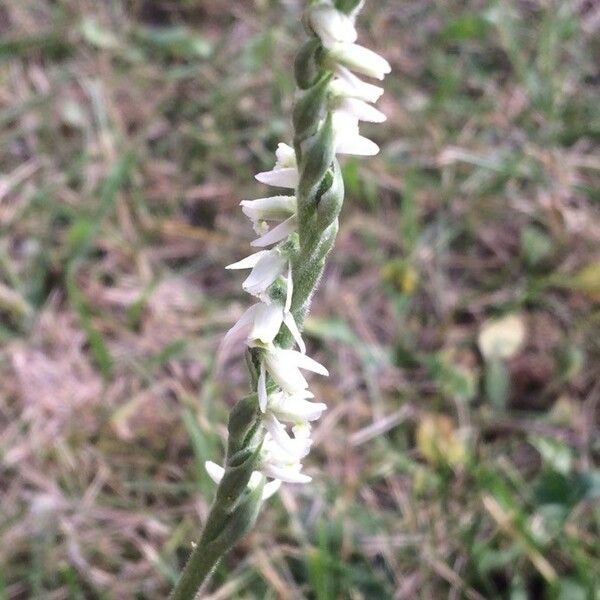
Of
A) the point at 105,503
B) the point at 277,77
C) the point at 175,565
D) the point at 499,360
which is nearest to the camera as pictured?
the point at 175,565

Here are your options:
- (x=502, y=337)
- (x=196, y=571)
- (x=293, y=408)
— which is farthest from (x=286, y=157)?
(x=502, y=337)

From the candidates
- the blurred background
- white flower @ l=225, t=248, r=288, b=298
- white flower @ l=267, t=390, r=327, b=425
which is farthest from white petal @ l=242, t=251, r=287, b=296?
the blurred background

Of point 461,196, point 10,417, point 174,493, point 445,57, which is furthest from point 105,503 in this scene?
point 445,57

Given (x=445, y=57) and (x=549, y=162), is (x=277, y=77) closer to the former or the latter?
(x=445, y=57)

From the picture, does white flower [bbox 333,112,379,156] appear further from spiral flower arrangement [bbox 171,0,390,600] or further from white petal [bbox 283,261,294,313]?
white petal [bbox 283,261,294,313]

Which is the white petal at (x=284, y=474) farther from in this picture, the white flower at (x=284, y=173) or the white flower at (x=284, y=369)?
the white flower at (x=284, y=173)

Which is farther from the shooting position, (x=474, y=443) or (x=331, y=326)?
(x=331, y=326)

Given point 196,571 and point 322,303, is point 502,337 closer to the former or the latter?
point 322,303

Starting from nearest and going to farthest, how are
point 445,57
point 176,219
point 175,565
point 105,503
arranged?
point 175,565 → point 105,503 → point 176,219 → point 445,57
